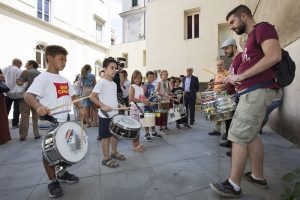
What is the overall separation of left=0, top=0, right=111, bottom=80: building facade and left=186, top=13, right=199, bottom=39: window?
357 inches

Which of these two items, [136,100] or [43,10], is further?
[43,10]

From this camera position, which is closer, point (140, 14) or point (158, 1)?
point (158, 1)

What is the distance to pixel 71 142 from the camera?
2469 mm

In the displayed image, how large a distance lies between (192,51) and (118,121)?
1121cm

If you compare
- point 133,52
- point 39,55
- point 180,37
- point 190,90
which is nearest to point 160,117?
point 190,90

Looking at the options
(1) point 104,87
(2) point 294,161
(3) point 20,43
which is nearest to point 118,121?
(1) point 104,87

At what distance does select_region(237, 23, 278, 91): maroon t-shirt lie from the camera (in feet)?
7.39

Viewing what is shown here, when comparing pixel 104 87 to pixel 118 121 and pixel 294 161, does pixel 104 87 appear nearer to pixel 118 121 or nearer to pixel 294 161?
pixel 118 121

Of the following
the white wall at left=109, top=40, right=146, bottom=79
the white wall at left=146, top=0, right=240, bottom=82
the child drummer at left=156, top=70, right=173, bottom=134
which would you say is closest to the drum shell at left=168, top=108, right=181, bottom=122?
the child drummer at left=156, top=70, right=173, bottom=134

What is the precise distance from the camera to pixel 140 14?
26219 millimetres

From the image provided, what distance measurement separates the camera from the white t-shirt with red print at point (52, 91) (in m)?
2.52

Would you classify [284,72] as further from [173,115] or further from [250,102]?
[173,115]

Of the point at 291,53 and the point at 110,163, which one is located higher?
the point at 291,53

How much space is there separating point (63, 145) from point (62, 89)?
0.78 m
